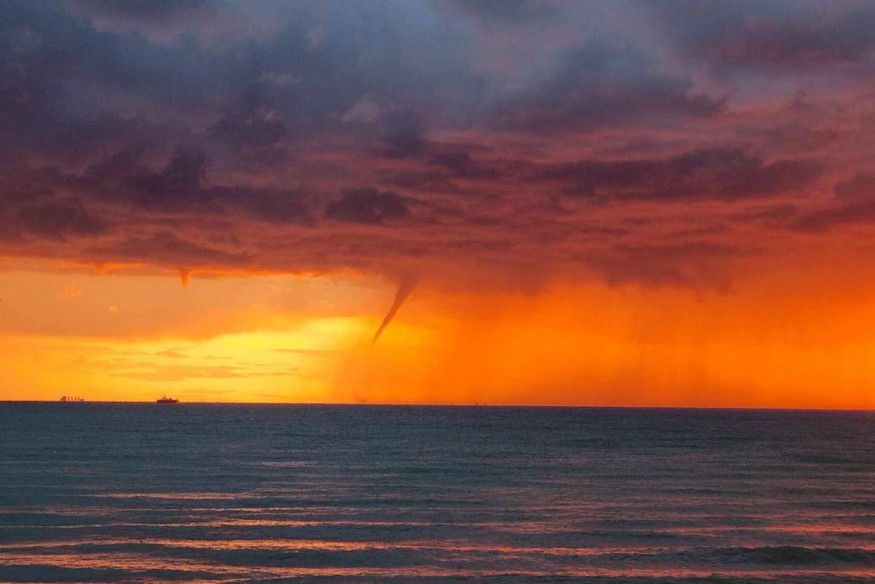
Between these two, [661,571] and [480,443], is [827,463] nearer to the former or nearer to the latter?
[480,443]

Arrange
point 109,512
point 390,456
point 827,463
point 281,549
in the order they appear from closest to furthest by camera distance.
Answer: point 281,549
point 109,512
point 827,463
point 390,456

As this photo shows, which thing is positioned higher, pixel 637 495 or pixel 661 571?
pixel 637 495

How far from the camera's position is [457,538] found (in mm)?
38969

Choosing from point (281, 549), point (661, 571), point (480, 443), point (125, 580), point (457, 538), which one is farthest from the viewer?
point (480, 443)

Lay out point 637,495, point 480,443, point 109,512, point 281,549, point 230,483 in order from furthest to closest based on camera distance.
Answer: point 480,443
point 230,483
point 637,495
point 109,512
point 281,549

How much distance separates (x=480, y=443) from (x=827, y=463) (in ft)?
162

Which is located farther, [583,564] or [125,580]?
[583,564]

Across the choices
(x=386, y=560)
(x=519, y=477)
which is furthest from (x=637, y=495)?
(x=386, y=560)

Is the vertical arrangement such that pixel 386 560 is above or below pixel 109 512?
below

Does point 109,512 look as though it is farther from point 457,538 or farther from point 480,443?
point 480,443

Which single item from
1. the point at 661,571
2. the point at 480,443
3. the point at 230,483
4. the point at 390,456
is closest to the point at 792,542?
the point at 661,571

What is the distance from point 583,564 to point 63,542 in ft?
70.3

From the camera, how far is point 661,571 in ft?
108

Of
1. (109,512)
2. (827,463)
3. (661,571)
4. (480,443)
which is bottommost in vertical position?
(661,571)
